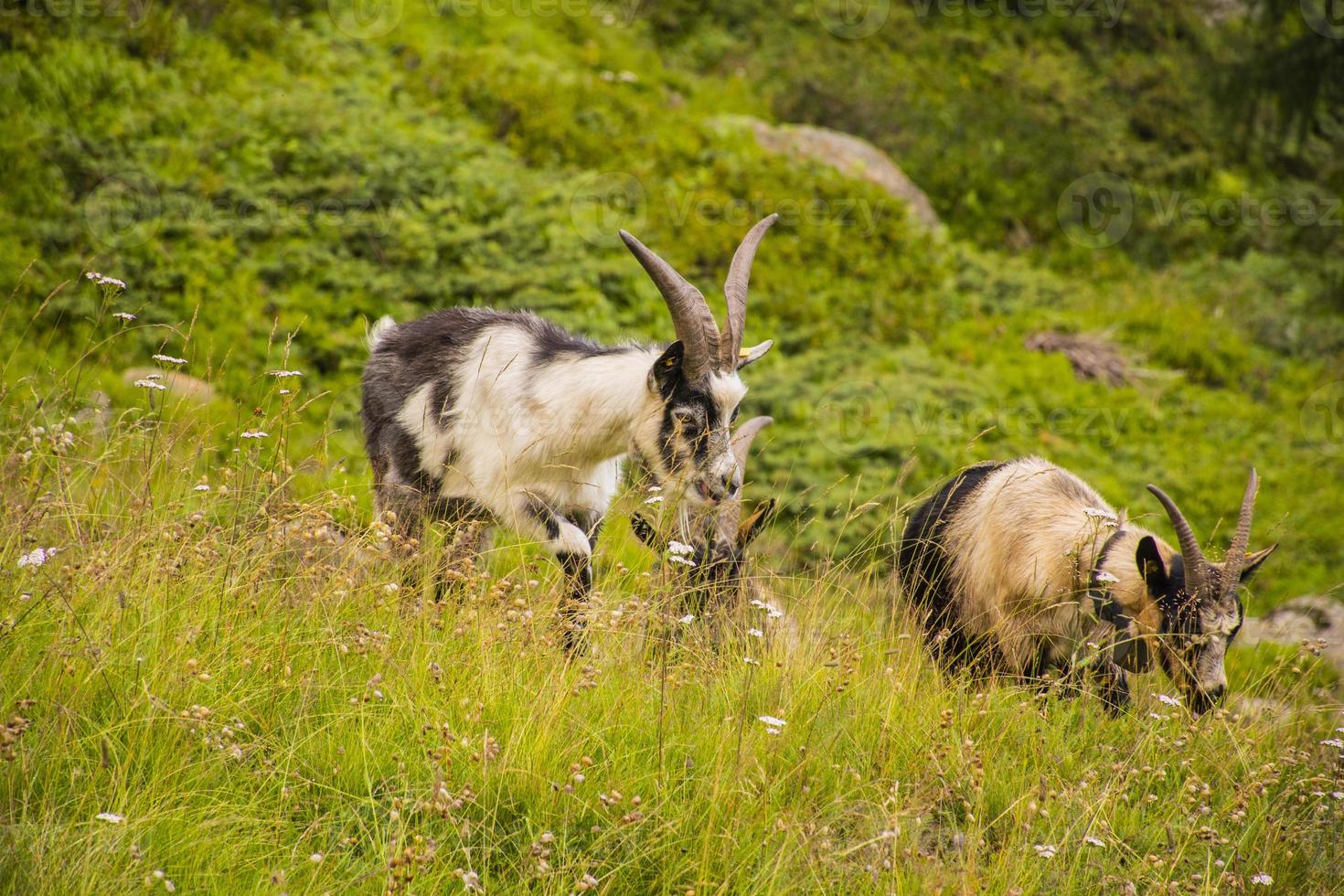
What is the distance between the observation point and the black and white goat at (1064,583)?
4.66 m

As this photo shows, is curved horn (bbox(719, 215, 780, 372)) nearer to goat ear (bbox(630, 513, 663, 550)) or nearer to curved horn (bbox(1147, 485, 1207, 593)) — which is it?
goat ear (bbox(630, 513, 663, 550))

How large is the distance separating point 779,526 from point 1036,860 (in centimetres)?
592

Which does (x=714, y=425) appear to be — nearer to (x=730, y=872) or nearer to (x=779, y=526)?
(x=730, y=872)

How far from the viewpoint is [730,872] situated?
3.04m

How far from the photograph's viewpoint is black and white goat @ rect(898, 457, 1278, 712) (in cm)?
466
